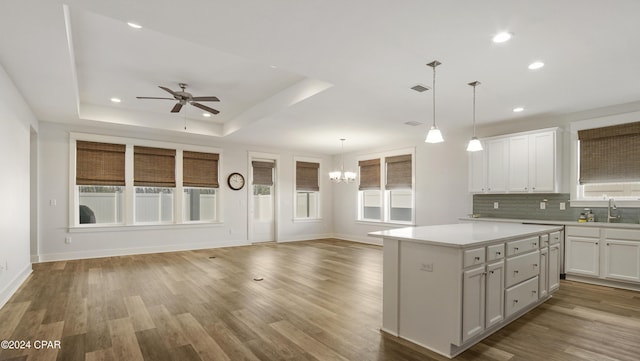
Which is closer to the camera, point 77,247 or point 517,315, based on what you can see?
point 517,315

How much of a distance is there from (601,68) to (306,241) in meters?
7.21

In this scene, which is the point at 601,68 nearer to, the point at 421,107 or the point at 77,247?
the point at 421,107

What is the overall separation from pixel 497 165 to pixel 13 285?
7.51 meters

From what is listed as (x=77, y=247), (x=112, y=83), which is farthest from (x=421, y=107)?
(x=77, y=247)

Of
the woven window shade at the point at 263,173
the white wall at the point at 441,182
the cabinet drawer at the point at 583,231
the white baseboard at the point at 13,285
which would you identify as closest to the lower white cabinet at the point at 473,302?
the cabinet drawer at the point at 583,231

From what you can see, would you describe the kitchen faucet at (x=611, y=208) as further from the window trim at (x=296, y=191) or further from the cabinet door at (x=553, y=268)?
the window trim at (x=296, y=191)

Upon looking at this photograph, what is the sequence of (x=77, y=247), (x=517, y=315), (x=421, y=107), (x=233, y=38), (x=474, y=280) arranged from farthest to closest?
(x=77, y=247), (x=421, y=107), (x=517, y=315), (x=233, y=38), (x=474, y=280)

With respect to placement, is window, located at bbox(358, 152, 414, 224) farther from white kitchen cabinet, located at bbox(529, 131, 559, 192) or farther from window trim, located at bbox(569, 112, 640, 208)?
window trim, located at bbox(569, 112, 640, 208)

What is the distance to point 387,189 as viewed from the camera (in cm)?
834

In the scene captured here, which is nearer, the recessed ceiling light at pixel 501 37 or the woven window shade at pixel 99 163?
the recessed ceiling light at pixel 501 37

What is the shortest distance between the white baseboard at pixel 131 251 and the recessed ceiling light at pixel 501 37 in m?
7.09

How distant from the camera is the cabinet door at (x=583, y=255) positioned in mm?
4594

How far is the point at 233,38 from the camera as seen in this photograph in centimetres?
288

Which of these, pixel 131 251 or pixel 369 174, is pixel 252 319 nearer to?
pixel 131 251
